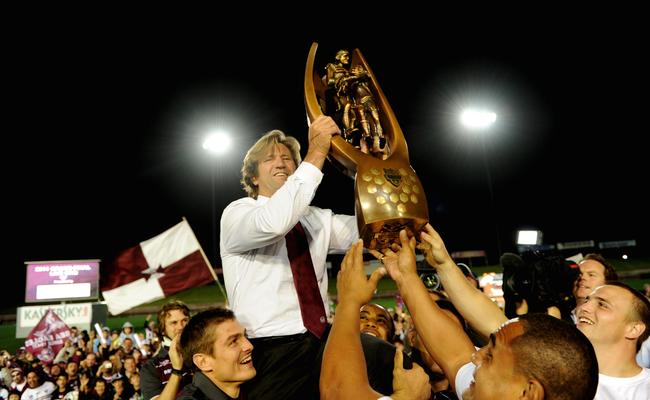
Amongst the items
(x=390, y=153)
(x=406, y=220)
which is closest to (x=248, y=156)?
(x=390, y=153)

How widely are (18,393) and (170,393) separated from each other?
7.94 meters

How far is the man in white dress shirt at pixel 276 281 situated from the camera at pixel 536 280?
1.38m

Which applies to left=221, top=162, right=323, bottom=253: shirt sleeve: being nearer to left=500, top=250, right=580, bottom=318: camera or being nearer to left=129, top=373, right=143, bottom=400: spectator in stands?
left=500, top=250, right=580, bottom=318: camera

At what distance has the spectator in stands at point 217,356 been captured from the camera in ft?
7.92

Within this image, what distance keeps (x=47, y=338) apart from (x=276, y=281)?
1591 cm

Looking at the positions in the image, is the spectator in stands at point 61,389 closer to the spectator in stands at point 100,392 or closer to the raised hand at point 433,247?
the spectator in stands at point 100,392

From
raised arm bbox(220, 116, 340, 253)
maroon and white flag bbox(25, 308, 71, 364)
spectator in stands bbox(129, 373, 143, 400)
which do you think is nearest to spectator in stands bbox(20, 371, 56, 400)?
spectator in stands bbox(129, 373, 143, 400)

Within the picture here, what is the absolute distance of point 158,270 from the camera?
12.0 meters

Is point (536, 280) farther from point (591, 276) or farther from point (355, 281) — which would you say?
point (355, 281)

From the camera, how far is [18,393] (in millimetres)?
9227

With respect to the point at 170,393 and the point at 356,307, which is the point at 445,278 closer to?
the point at 356,307

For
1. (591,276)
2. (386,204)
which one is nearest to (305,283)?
(386,204)

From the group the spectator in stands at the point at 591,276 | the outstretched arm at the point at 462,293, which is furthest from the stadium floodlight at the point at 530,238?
the outstretched arm at the point at 462,293

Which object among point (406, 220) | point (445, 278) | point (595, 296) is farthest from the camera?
A: point (595, 296)
